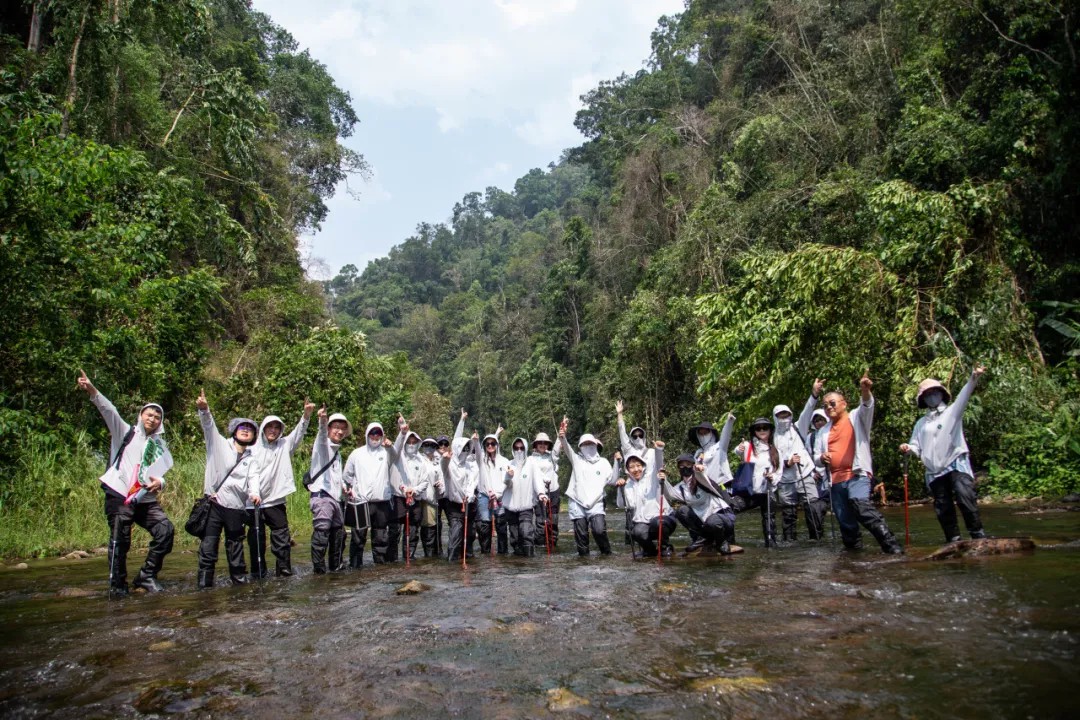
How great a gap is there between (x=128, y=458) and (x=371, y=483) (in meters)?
3.01

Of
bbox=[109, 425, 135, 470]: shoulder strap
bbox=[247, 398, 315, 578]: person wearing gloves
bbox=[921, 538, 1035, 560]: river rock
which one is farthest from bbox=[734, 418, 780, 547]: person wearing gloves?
bbox=[109, 425, 135, 470]: shoulder strap

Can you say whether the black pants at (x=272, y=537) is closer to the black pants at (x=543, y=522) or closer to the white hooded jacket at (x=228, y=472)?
the white hooded jacket at (x=228, y=472)

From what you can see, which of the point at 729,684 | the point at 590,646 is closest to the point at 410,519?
the point at 590,646

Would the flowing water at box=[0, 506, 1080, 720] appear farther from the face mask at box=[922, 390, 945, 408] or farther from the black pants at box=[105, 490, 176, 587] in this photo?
the face mask at box=[922, 390, 945, 408]

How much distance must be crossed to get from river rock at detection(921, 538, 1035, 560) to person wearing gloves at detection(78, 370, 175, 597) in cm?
743

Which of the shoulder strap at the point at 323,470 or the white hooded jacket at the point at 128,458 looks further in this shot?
the shoulder strap at the point at 323,470

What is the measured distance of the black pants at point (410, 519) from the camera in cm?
1052

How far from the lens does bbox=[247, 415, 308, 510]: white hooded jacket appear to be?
8.59 m

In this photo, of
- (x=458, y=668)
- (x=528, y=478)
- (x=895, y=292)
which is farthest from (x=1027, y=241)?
(x=458, y=668)

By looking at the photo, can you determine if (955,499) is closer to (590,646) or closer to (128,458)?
(590,646)

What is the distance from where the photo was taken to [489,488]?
11.6m

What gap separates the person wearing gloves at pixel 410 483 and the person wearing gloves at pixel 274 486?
5.67 feet

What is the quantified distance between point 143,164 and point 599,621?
41.5ft

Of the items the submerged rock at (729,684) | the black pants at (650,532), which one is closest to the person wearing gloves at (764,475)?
the black pants at (650,532)
